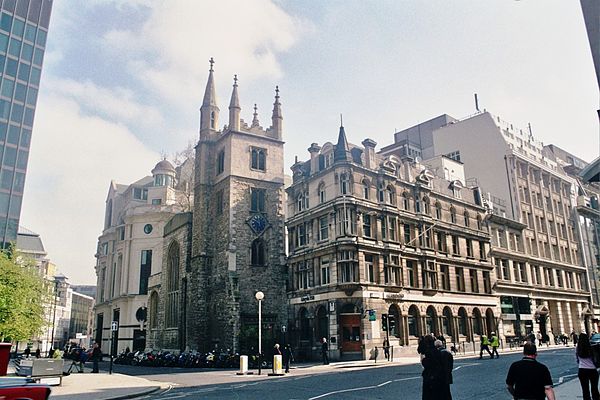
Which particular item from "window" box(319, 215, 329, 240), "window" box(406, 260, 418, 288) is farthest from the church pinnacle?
"window" box(406, 260, 418, 288)

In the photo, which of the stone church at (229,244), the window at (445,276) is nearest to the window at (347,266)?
the stone church at (229,244)

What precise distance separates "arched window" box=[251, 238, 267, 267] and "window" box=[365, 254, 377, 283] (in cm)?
918

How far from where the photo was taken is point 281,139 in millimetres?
43688

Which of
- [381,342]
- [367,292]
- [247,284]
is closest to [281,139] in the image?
[247,284]

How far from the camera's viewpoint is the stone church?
37594 mm

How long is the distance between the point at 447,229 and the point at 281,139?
1719 centimetres

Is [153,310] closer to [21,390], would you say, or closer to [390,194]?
[390,194]

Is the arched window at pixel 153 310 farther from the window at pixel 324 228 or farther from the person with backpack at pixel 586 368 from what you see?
the person with backpack at pixel 586 368

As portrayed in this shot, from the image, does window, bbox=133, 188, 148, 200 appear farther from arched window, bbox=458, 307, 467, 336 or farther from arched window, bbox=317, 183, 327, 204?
arched window, bbox=458, 307, 467, 336

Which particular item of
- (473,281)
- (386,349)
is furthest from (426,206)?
(386,349)

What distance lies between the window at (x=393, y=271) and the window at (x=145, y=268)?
33.5 meters

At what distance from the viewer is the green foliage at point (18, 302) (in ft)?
101

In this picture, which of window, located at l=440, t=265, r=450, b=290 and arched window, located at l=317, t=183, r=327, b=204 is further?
window, located at l=440, t=265, r=450, b=290

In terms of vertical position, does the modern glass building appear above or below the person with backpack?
above
